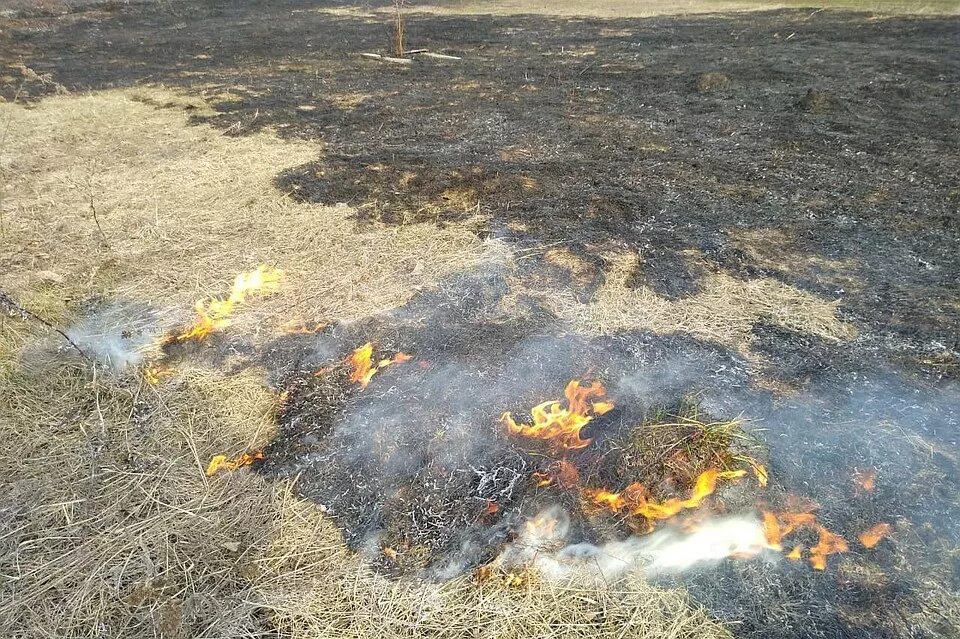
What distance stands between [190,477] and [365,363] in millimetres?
1338

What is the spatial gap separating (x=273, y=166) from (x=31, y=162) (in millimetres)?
3532

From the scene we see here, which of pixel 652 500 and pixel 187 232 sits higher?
pixel 187 232

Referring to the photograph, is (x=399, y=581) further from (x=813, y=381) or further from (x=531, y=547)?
(x=813, y=381)

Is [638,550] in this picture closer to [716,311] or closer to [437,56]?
[716,311]

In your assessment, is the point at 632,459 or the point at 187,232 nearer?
the point at 632,459

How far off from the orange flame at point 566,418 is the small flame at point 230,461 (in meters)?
1.58

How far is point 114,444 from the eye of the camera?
3309mm

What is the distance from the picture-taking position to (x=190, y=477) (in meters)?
3.15

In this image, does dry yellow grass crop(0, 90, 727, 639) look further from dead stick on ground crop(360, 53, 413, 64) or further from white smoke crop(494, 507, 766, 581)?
dead stick on ground crop(360, 53, 413, 64)

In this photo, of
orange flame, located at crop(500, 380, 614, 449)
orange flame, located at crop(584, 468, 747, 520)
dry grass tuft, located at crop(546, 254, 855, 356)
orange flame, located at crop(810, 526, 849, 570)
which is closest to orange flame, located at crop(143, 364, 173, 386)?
orange flame, located at crop(500, 380, 614, 449)

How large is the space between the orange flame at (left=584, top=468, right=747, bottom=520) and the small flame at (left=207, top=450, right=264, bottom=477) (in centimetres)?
205

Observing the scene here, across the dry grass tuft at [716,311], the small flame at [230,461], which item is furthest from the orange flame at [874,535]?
the small flame at [230,461]

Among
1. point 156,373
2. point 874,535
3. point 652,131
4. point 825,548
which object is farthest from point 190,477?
point 652,131

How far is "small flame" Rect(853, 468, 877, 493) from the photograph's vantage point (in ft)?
9.59
